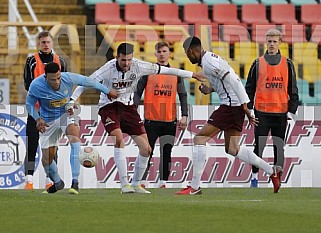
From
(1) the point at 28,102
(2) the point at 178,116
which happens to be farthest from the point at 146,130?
(1) the point at 28,102

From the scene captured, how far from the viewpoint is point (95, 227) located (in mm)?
9141

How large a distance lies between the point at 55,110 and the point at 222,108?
2.29 m

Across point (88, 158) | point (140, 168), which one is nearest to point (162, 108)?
point (140, 168)

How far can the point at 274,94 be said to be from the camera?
15156mm

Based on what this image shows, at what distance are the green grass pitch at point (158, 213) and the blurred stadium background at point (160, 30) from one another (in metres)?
5.91

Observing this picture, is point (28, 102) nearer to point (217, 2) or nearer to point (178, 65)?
point (178, 65)

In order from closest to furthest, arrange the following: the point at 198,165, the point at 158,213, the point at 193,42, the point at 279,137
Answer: the point at 158,213 → the point at 193,42 → the point at 198,165 → the point at 279,137

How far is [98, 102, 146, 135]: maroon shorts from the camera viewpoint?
13719 mm

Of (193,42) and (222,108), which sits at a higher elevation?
(193,42)

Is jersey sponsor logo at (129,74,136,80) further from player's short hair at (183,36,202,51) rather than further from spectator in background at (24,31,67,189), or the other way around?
spectator in background at (24,31,67,189)

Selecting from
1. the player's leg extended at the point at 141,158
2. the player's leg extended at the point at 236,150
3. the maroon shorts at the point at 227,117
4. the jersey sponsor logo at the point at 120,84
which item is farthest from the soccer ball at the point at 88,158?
the player's leg extended at the point at 236,150

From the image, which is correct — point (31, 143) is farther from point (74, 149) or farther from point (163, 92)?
point (163, 92)

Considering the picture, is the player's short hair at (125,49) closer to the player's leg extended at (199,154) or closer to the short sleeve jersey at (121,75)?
the short sleeve jersey at (121,75)

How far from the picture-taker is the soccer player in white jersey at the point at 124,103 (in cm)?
1354
